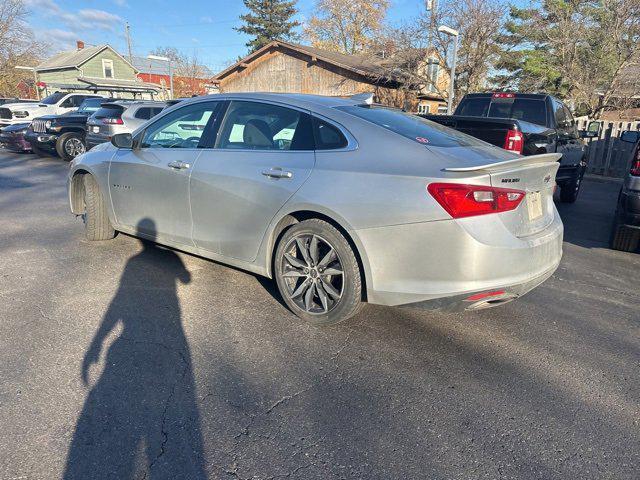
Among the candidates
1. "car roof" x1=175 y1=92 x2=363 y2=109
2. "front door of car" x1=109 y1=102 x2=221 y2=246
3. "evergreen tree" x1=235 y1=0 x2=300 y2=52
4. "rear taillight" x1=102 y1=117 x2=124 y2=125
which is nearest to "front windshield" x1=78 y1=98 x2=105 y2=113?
"rear taillight" x1=102 y1=117 x2=124 y2=125

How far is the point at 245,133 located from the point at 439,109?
24053 millimetres

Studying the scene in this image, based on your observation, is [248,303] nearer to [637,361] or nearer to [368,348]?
[368,348]

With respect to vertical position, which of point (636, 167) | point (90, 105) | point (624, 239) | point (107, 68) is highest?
point (107, 68)

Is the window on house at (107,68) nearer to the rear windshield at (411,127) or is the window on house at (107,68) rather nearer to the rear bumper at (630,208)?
the rear windshield at (411,127)

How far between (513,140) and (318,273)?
4.44 meters

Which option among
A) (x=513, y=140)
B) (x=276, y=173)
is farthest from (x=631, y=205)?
(x=276, y=173)

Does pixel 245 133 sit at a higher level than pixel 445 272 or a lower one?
higher

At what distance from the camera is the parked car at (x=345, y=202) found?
2.79m

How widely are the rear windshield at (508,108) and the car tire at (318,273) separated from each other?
6.50 metres

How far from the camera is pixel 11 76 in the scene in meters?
39.3

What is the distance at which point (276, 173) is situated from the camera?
133 inches

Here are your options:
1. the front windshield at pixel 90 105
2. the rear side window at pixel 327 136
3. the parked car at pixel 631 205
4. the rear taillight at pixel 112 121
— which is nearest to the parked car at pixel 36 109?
the front windshield at pixel 90 105

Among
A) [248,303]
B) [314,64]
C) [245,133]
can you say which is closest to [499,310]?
[248,303]

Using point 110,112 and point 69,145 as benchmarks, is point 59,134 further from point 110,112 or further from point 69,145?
point 110,112
